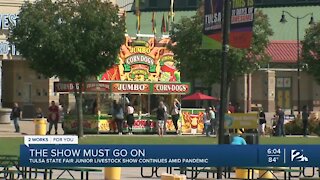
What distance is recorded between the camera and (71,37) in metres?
48.3

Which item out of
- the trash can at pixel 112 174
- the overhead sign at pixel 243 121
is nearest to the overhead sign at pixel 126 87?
the overhead sign at pixel 243 121

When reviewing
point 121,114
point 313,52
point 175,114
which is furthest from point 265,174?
point 313,52

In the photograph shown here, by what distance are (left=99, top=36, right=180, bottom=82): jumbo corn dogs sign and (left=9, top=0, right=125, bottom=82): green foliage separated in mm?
5267

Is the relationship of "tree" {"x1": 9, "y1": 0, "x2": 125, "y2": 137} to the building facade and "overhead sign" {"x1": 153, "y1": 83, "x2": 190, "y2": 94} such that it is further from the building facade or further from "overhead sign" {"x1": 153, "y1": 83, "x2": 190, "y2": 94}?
the building facade

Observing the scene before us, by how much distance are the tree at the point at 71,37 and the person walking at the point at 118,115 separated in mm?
3047

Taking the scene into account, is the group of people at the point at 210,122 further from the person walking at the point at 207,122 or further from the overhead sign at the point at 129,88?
the overhead sign at the point at 129,88

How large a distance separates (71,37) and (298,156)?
2690 cm

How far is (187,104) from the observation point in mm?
87750

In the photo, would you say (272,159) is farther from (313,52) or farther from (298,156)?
(313,52)

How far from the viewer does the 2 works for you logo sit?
74.4 ft

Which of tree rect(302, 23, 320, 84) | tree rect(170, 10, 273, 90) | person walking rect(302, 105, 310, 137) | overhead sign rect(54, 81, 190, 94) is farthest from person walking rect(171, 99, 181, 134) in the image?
tree rect(302, 23, 320, 84)

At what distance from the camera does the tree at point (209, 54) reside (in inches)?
2233

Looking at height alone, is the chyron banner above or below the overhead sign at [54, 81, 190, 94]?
above

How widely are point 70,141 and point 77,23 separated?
80.4 feet
